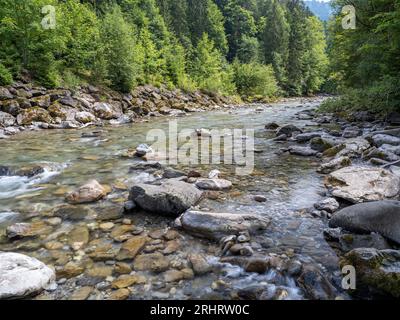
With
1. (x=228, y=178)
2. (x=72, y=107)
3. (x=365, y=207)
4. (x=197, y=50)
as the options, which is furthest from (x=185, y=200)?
(x=197, y=50)

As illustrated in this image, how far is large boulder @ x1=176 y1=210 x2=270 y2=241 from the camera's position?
13.4 ft

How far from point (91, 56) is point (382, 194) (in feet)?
72.3

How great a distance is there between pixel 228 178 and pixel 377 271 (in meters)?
4.02

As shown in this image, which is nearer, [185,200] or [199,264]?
[199,264]

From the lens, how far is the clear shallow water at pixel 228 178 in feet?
13.2

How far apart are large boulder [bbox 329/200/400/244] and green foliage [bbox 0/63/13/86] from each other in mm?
17369

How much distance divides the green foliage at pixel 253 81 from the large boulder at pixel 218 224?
3949 cm

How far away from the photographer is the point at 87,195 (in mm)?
5484

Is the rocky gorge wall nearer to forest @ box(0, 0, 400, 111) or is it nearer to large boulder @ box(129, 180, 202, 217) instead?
forest @ box(0, 0, 400, 111)

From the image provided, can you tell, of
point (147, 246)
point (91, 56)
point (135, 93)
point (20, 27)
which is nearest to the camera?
point (147, 246)

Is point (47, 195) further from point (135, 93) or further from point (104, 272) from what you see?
point (135, 93)

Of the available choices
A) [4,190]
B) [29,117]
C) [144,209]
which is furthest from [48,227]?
[29,117]

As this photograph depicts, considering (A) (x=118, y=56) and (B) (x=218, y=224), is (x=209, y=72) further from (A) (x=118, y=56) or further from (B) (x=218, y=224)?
(B) (x=218, y=224)

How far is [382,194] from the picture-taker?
16.1 feet
